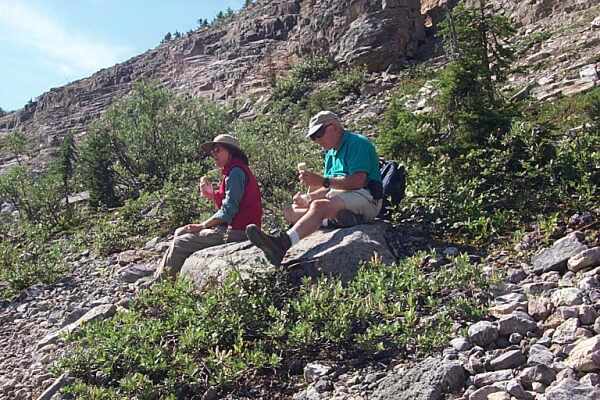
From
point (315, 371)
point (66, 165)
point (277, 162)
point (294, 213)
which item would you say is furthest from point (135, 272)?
point (66, 165)

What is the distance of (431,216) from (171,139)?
30.7ft

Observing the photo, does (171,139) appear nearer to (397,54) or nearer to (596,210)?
(397,54)

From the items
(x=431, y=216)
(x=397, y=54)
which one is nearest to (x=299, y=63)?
(x=397, y=54)

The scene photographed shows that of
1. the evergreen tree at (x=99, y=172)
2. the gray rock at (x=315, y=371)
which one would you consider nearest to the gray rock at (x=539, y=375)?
the gray rock at (x=315, y=371)

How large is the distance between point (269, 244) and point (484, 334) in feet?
6.83

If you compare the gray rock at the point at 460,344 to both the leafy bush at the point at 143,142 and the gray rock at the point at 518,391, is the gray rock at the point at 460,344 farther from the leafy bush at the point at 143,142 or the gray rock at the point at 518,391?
the leafy bush at the point at 143,142

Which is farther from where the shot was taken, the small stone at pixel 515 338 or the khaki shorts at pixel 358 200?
the khaki shorts at pixel 358 200

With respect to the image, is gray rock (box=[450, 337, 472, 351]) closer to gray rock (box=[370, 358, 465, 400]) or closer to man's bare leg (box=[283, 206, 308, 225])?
gray rock (box=[370, 358, 465, 400])

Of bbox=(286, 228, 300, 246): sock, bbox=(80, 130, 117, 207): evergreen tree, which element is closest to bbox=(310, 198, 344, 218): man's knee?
bbox=(286, 228, 300, 246): sock

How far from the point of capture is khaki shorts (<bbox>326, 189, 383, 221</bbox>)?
562 cm

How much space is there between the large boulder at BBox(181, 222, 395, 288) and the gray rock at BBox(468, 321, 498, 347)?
1.45 metres

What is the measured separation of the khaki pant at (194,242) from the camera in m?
6.17

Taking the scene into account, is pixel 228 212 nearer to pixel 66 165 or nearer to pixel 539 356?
pixel 539 356

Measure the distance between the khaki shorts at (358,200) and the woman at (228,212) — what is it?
2.96 feet
